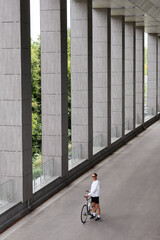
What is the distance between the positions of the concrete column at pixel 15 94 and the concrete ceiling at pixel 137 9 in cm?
998

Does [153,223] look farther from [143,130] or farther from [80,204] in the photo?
[143,130]

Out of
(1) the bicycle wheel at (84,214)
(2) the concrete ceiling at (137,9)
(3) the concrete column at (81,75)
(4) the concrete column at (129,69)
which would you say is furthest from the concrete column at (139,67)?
(1) the bicycle wheel at (84,214)

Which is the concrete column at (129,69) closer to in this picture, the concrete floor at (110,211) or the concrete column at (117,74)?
the concrete column at (117,74)

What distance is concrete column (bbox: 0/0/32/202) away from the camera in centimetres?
1595

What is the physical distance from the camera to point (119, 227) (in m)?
15.3

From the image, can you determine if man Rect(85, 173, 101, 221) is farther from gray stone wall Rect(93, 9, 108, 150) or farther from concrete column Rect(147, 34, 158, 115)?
concrete column Rect(147, 34, 158, 115)

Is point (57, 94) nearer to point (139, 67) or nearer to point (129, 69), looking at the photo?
point (129, 69)

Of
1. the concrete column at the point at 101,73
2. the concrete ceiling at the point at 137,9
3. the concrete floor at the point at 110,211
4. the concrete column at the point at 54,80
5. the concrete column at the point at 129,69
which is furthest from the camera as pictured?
the concrete column at the point at 129,69

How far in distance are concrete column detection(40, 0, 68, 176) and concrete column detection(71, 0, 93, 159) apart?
3.09 m

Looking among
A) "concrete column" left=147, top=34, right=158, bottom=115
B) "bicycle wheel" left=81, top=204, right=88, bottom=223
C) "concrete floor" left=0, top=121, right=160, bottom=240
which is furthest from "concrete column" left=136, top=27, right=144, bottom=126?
"bicycle wheel" left=81, top=204, right=88, bottom=223

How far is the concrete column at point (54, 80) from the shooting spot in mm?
19719

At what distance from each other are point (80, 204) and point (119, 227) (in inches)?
109

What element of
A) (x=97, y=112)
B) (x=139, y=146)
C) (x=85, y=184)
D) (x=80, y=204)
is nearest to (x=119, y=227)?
(x=80, y=204)

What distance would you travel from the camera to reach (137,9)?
1117 inches
